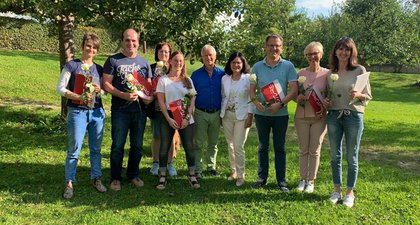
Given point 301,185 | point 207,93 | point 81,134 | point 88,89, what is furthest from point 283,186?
point 88,89

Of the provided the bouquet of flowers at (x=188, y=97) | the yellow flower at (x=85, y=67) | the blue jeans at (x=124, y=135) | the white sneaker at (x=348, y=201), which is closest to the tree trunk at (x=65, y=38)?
the blue jeans at (x=124, y=135)

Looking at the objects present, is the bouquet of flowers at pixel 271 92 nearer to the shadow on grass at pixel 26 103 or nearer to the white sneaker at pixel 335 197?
the white sneaker at pixel 335 197

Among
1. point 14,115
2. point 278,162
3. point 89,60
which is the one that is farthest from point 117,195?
point 14,115

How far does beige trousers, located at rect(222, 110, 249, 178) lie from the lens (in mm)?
5375

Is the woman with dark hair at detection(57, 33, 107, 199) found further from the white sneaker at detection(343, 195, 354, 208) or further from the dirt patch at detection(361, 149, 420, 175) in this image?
the dirt patch at detection(361, 149, 420, 175)

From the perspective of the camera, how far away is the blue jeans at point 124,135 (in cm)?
509

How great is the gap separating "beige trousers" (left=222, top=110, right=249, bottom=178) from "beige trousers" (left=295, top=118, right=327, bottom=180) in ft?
2.49

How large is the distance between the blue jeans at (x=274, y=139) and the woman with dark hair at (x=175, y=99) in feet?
3.07

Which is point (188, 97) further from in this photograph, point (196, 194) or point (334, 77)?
point (334, 77)

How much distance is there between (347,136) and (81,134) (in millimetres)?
3331

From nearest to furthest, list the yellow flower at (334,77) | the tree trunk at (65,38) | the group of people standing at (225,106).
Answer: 1. the yellow flower at (334,77)
2. the group of people standing at (225,106)
3. the tree trunk at (65,38)

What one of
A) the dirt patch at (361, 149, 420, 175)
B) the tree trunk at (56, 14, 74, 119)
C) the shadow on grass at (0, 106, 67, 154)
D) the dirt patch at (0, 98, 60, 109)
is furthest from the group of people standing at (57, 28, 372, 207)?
the dirt patch at (0, 98, 60, 109)

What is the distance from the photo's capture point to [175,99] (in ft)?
17.0

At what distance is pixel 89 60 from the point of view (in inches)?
196
